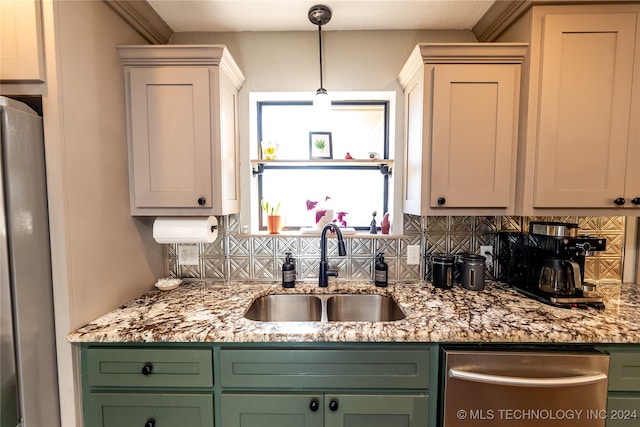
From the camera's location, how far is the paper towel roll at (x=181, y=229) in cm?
146

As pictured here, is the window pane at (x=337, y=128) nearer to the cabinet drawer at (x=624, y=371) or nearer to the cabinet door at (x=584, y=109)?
the cabinet door at (x=584, y=109)

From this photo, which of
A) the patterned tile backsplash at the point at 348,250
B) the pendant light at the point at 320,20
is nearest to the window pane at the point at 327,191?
the patterned tile backsplash at the point at 348,250

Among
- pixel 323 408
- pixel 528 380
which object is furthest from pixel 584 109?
pixel 323 408

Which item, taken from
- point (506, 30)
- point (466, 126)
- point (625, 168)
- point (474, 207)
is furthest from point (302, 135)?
point (625, 168)

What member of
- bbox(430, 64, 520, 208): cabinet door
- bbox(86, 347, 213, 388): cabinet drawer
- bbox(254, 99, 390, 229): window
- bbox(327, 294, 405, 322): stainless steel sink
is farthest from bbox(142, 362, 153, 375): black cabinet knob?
bbox(430, 64, 520, 208): cabinet door

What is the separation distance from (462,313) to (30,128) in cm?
188

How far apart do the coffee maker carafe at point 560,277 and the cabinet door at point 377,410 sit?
2.91 ft

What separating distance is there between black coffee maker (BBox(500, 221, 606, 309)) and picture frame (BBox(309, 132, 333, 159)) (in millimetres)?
1241

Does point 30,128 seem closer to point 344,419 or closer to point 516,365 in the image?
point 344,419

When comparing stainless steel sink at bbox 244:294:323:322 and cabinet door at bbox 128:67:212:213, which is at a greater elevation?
cabinet door at bbox 128:67:212:213

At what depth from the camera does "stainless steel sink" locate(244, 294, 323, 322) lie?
158 centimetres

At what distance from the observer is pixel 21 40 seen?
0.98 metres

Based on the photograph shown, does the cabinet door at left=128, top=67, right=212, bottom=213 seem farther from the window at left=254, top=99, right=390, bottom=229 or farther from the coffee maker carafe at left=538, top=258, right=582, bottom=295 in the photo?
the coffee maker carafe at left=538, top=258, right=582, bottom=295

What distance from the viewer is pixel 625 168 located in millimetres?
1298
